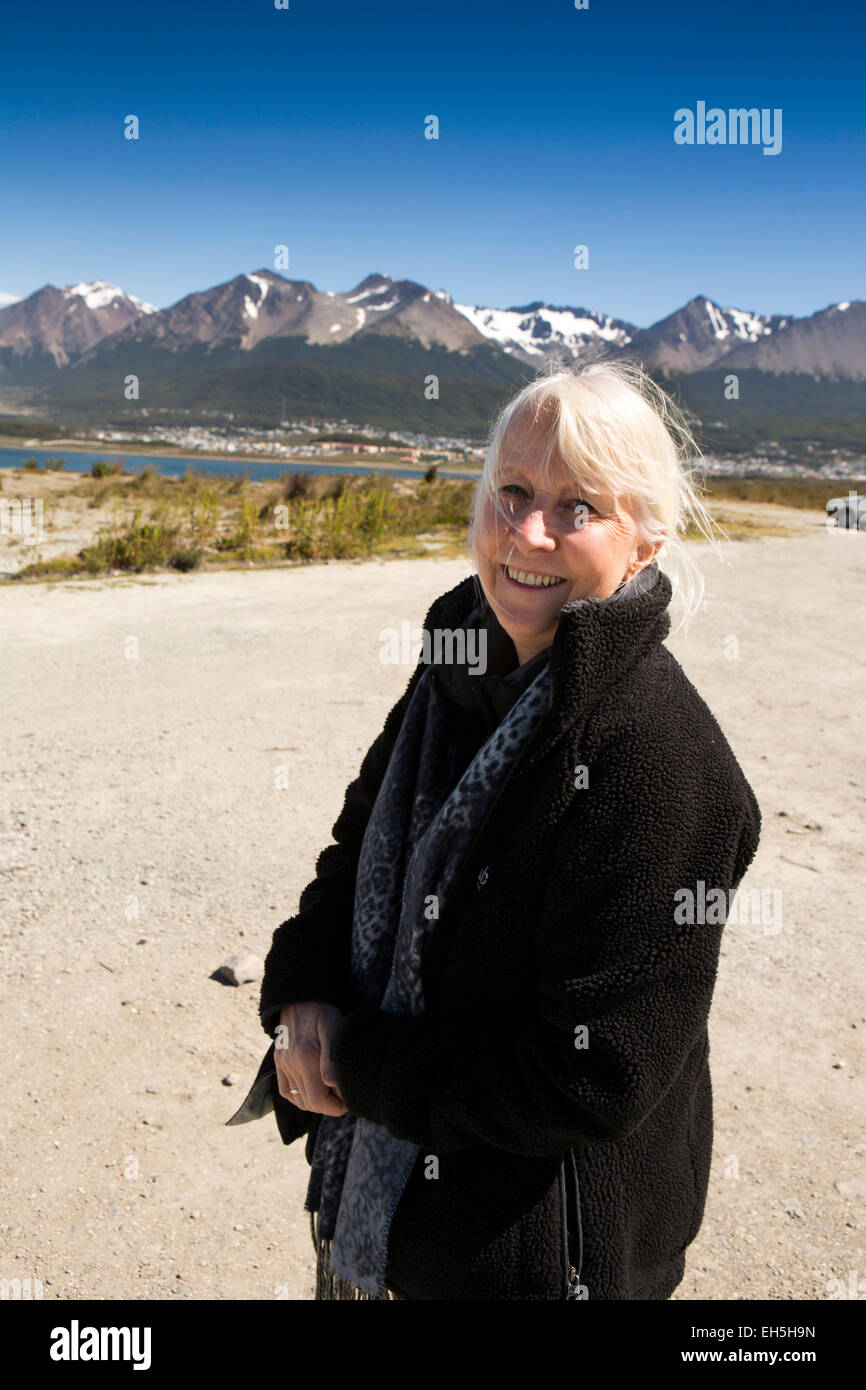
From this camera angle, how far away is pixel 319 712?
24.0ft

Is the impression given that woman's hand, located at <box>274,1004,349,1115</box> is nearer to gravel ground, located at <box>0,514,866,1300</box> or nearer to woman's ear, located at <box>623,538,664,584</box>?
woman's ear, located at <box>623,538,664,584</box>

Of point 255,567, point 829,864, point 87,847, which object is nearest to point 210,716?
point 87,847

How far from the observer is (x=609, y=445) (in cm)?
142

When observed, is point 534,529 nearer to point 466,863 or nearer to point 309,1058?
point 466,863

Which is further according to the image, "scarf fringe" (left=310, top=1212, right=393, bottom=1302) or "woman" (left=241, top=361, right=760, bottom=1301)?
"scarf fringe" (left=310, top=1212, right=393, bottom=1302)

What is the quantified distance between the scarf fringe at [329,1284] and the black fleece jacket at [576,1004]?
0.39 ft

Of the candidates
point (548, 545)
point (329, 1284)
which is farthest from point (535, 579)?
point (329, 1284)

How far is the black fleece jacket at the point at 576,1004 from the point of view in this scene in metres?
1.25

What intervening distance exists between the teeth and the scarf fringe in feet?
3.89

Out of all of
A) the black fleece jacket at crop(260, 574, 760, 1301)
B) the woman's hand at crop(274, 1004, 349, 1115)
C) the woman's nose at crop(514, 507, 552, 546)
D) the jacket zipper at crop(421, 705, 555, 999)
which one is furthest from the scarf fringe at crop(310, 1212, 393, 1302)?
the woman's nose at crop(514, 507, 552, 546)

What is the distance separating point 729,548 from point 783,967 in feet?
45.6

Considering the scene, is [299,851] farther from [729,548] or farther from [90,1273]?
[729,548]

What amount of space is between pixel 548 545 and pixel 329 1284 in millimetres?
1360

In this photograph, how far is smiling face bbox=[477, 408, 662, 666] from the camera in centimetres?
144
